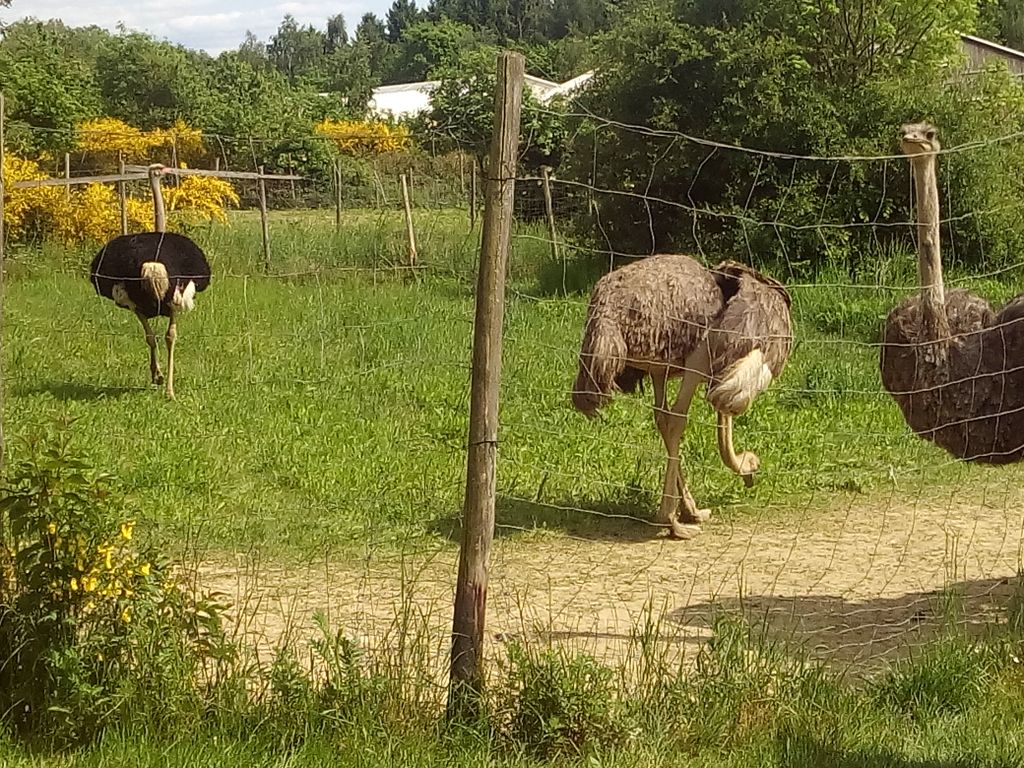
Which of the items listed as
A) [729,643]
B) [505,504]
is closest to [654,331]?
[505,504]

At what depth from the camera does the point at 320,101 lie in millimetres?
45219

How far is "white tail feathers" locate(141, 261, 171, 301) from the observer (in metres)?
11.2

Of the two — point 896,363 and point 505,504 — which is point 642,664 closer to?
point 896,363

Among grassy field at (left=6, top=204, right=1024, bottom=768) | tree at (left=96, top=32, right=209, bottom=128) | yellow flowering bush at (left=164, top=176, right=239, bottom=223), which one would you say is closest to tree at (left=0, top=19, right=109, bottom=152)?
yellow flowering bush at (left=164, top=176, right=239, bottom=223)

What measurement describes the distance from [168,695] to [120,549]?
0.50 meters

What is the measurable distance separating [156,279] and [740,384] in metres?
6.09

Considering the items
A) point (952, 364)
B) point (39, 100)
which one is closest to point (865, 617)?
point (952, 364)

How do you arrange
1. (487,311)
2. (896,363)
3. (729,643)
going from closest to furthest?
(487,311) < (729,643) < (896,363)

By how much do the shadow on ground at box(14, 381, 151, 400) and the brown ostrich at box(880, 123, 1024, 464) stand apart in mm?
6997

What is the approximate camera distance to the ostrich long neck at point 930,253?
5.39 m

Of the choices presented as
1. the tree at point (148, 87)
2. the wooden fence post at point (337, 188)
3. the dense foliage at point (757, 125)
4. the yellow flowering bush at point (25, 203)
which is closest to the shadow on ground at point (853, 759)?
the dense foliage at point (757, 125)

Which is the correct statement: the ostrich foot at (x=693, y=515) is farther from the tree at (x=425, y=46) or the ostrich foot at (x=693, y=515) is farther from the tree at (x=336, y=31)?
the tree at (x=336, y=31)

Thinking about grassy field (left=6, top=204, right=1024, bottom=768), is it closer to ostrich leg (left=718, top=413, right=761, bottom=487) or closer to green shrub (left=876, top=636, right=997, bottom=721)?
green shrub (left=876, top=636, right=997, bottom=721)

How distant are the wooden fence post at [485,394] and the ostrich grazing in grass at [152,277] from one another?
7.28m
